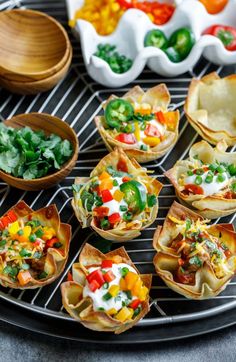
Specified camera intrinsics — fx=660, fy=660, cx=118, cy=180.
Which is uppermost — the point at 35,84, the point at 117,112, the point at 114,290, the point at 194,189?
the point at 35,84

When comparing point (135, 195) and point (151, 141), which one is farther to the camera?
point (151, 141)

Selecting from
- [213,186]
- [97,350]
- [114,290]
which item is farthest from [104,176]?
[97,350]

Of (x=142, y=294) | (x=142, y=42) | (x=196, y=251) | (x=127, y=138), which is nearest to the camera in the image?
(x=142, y=294)

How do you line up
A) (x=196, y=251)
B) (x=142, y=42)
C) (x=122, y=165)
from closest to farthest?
(x=196, y=251)
(x=122, y=165)
(x=142, y=42)

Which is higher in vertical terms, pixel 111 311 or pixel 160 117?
pixel 160 117

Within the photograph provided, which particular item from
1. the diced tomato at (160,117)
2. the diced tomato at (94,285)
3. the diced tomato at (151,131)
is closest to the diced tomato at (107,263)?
the diced tomato at (94,285)

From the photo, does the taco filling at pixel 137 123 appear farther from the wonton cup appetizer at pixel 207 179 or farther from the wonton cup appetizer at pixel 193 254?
the wonton cup appetizer at pixel 193 254

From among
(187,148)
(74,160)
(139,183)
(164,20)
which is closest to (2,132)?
(74,160)

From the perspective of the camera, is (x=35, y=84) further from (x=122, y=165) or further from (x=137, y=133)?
(x=122, y=165)

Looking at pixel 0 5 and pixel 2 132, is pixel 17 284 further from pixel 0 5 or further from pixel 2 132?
pixel 0 5
